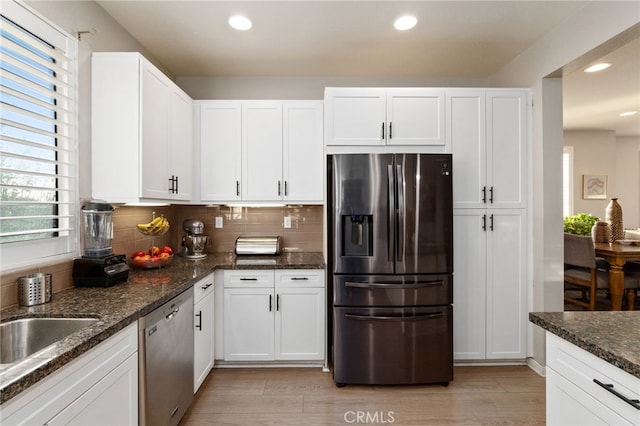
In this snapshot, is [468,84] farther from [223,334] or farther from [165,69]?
[223,334]

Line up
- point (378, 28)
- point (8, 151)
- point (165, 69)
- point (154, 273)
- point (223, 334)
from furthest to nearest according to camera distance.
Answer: point (165, 69) → point (223, 334) → point (378, 28) → point (154, 273) → point (8, 151)

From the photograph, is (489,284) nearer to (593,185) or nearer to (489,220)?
(489,220)

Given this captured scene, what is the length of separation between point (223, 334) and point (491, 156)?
2665mm

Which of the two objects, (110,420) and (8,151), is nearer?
(110,420)

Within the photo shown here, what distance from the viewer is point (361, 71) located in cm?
339

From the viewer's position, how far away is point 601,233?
421 centimetres

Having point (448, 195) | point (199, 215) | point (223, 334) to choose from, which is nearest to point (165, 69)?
point (199, 215)

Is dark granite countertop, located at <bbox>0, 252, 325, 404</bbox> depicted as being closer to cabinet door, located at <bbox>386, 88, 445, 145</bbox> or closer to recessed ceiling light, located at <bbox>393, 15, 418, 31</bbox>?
cabinet door, located at <bbox>386, 88, 445, 145</bbox>

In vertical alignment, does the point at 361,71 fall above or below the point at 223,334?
above

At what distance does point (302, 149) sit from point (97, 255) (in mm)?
1807

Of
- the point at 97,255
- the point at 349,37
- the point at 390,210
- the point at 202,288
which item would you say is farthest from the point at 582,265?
the point at 97,255

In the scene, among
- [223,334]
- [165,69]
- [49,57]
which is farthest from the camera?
[165,69]

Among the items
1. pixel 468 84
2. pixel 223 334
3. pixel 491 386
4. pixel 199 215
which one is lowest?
pixel 491 386

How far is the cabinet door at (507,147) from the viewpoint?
2.85 m
